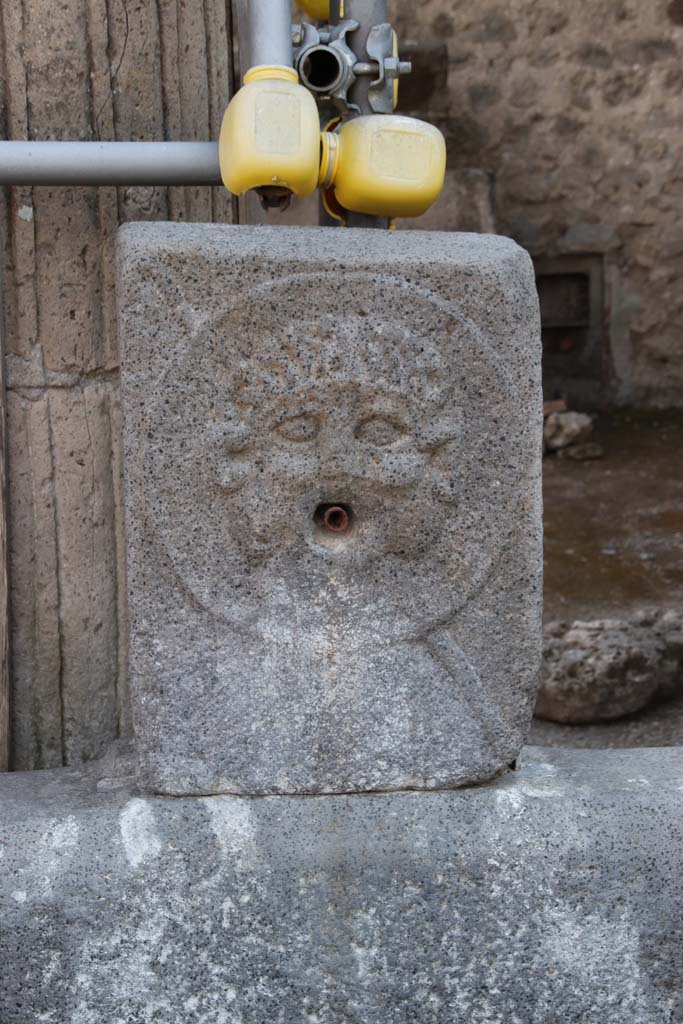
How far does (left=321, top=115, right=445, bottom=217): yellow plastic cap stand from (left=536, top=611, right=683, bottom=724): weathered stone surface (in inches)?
61.8

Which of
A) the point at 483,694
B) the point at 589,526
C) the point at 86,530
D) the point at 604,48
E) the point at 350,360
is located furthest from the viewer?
the point at 604,48

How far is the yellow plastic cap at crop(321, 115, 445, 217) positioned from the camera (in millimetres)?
1332

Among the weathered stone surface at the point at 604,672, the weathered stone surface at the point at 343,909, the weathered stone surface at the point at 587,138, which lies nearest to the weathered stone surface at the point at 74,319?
the weathered stone surface at the point at 343,909

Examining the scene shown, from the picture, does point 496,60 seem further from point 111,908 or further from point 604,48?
point 111,908

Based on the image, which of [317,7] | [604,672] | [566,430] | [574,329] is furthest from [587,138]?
[317,7]

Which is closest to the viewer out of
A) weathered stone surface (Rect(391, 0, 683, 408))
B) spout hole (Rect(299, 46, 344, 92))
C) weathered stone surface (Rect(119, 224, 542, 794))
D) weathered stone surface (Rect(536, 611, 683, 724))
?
weathered stone surface (Rect(119, 224, 542, 794))

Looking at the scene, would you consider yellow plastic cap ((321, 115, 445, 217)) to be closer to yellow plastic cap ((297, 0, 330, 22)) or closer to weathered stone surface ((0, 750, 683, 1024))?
yellow plastic cap ((297, 0, 330, 22))

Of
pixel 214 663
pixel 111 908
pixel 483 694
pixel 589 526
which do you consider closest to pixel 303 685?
pixel 214 663

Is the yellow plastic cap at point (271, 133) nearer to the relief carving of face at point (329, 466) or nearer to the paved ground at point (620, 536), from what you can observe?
the relief carving of face at point (329, 466)

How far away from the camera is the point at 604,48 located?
5039mm

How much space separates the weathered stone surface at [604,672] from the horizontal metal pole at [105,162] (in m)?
1.67

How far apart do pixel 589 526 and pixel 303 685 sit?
2.79 m

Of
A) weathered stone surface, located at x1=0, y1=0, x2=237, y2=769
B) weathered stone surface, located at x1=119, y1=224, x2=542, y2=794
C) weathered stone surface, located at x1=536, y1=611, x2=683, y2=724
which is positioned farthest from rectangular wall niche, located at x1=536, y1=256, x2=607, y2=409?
weathered stone surface, located at x1=119, y1=224, x2=542, y2=794

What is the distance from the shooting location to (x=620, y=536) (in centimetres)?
388
